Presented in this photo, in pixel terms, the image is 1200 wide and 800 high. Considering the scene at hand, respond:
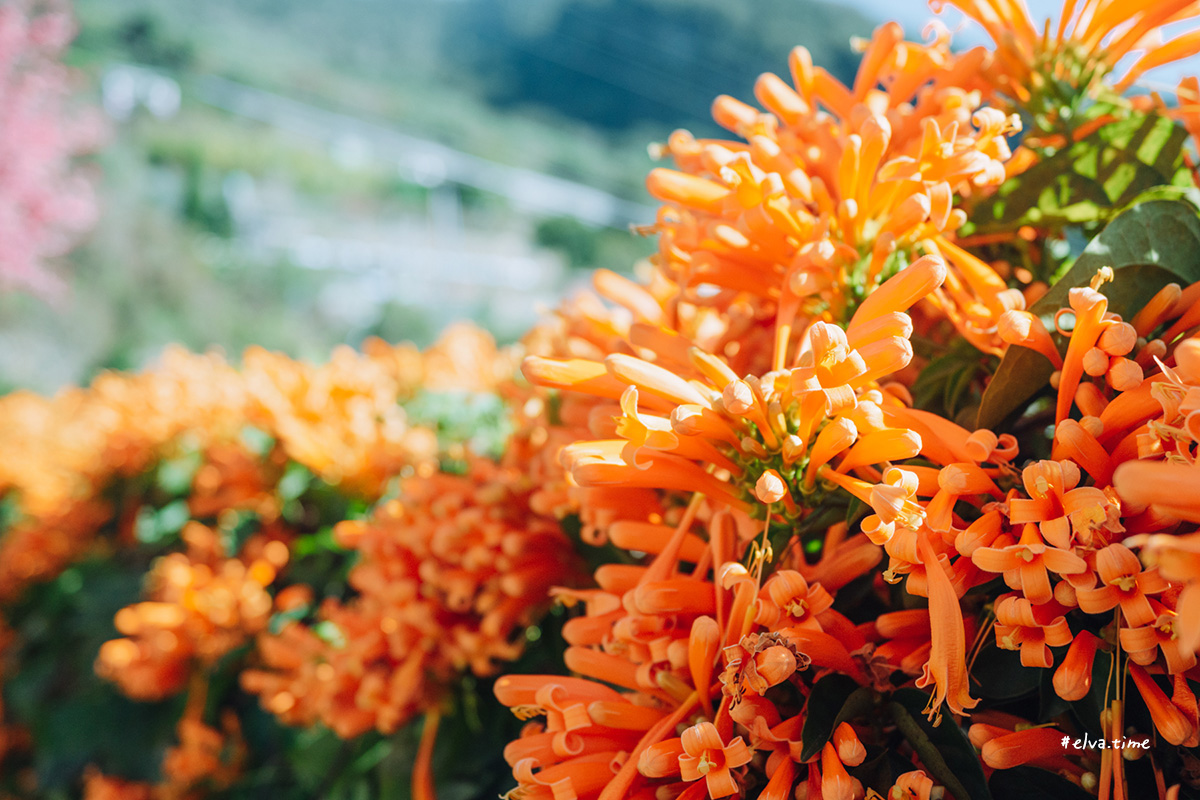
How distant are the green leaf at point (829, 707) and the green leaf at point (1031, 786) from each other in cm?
9

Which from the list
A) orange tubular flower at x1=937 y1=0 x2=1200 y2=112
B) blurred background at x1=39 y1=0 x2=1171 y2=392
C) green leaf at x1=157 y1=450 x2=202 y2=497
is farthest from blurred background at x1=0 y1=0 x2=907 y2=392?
orange tubular flower at x1=937 y1=0 x2=1200 y2=112

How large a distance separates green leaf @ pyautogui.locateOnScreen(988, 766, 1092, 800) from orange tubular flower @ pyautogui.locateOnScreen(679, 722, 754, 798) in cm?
17

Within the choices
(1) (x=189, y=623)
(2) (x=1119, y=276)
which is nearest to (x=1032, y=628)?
(2) (x=1119, y=276)

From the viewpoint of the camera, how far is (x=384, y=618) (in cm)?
82

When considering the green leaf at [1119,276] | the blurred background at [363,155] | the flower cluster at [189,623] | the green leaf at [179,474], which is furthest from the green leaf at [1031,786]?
the blurred background at [363,155]

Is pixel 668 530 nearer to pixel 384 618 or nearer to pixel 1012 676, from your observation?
pixel 1012 676

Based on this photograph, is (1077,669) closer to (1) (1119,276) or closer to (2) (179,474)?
(1) (1119,276)

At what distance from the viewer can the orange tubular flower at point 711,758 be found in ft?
1.33

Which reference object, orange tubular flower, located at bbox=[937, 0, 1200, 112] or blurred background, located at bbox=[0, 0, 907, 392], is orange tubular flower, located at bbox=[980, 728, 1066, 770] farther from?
blurred background, located at bbox=[0, 0, 907, 392]

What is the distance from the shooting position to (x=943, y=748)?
0.44 meters

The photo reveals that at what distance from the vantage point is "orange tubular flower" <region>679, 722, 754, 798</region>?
41cm

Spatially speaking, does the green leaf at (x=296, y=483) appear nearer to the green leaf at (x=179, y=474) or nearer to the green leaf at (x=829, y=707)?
the green leaf at (x=179, y=474)

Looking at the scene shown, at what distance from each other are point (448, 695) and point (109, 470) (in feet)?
6.11

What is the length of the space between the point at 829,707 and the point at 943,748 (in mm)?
73
